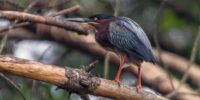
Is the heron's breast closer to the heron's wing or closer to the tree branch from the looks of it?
the heron's wing

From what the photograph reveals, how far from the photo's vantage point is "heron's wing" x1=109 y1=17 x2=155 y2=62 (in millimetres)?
3967

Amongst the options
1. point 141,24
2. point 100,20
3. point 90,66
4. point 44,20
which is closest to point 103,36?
point 100,20

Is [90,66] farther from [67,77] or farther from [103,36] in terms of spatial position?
[103,36]

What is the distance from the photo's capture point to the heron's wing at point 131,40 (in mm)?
3967

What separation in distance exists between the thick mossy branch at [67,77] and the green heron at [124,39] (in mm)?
164

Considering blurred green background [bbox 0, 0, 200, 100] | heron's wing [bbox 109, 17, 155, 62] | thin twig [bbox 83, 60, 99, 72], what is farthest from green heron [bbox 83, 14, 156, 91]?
blurred green background [bbox 0, 0, 200, 100]

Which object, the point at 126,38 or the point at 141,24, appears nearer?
the point at 126,38

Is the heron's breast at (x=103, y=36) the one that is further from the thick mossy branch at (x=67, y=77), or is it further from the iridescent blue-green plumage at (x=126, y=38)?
the thick mossy branch at (x=67, y=77)

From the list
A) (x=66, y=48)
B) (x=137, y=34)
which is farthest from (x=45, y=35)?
(x=137, y=34)

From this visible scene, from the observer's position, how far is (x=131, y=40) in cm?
403

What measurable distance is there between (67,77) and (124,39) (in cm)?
54

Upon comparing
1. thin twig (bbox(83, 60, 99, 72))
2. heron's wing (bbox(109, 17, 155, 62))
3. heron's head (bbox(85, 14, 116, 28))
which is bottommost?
thin twig (bbox(83, 60, 99, 72))

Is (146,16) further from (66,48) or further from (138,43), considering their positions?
(138,43)

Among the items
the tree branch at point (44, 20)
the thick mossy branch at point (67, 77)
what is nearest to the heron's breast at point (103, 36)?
the thick mossy branch at point (67, 77)
